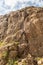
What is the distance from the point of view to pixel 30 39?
6322cm

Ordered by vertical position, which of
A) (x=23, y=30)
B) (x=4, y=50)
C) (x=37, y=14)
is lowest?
(x=4, y=50)

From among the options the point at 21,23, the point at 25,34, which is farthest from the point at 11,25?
the point at 25,34

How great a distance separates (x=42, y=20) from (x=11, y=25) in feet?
46.0

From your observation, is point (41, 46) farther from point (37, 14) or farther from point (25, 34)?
point (37, 14)

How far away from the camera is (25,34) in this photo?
65062 millimetres

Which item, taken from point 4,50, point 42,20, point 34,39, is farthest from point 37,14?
point 4,50

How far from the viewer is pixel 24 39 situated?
6444 centimetres

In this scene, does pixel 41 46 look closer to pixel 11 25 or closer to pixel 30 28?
pixel 30 28

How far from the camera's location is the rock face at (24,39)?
58.7 m

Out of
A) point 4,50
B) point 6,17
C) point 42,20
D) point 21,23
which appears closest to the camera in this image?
point 4,50

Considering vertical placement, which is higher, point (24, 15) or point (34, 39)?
point (24, 15)

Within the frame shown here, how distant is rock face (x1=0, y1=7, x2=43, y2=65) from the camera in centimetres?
5870

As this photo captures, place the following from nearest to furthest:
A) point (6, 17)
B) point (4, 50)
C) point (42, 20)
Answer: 1. point (4, 50)
2. point (42, 20)
3. point (6, 17)

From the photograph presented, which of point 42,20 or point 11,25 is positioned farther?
point 11,25
